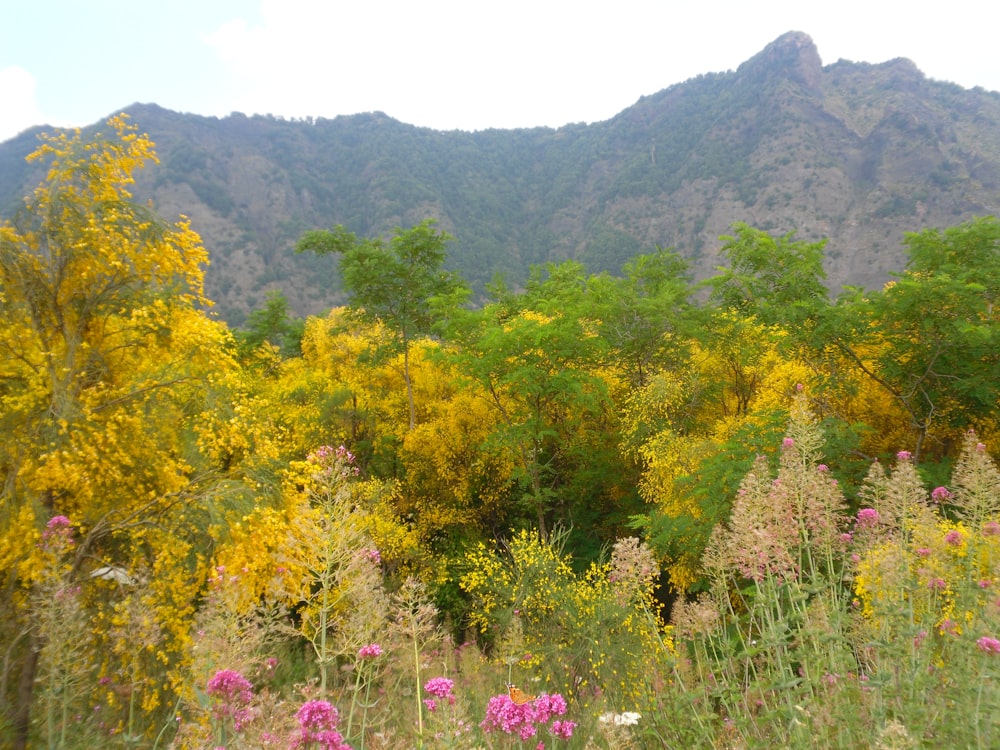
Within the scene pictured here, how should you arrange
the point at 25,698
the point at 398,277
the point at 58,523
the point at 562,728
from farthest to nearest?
the point at 398,277, the point at 25,698, the point at 58,523, the point at 562,728

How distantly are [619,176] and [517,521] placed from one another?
84.5 meters

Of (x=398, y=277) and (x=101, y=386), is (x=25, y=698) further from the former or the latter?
(x=398, y=277)

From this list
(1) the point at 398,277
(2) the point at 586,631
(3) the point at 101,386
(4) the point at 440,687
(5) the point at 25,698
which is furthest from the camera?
(1) the point at 398,277

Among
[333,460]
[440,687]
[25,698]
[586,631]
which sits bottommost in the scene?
[586,631]

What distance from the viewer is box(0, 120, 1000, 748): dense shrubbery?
2855 millimetres

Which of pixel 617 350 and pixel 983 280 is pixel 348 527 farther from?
pixel 617 350

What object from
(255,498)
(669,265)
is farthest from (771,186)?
(255,498)

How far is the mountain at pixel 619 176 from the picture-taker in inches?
2687

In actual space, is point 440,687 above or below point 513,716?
above

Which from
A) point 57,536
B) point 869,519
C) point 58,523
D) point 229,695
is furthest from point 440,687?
point 58,523

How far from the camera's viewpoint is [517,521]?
18078 mm

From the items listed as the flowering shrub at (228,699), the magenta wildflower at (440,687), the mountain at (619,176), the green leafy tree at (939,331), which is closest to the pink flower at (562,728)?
the magenta wildflower at (440,687)

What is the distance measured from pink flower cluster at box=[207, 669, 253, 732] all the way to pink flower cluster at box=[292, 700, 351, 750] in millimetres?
441

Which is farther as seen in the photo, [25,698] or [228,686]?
[25,698]
